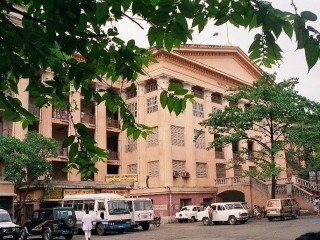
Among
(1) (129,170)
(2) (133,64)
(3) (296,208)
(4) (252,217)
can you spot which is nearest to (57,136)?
(1) (129,170)

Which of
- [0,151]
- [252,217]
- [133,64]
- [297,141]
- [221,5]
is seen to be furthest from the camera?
[252,217]

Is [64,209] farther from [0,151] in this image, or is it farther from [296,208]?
[296,208]

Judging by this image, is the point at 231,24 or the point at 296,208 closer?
the point at 231,24

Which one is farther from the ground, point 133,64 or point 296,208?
point 133,64

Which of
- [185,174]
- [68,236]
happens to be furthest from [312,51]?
[185,174]

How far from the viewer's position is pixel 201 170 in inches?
1501

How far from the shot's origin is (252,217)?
33125 mm

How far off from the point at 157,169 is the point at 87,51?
3196cm

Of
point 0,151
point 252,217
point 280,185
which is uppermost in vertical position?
point 0,151

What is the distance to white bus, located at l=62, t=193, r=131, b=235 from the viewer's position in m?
24.5

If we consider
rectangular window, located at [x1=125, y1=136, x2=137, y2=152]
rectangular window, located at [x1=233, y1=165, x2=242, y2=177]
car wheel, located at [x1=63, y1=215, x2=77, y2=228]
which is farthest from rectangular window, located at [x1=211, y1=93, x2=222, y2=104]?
car wheel, located at [x1=63, y1=215, x2=77, y2=228]

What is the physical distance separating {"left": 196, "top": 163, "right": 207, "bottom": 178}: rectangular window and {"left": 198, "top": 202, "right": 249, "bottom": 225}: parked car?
776 cm

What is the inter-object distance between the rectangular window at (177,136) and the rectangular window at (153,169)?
7.43ft

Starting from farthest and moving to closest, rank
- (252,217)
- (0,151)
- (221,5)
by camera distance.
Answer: (252,217), (0,151), (221,5)
